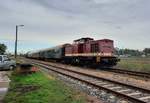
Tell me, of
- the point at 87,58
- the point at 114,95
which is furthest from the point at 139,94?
the point at 87,58

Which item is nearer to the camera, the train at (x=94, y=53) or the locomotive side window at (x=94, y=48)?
the train at (x=94, y=53)

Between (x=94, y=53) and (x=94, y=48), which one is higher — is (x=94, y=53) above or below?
below

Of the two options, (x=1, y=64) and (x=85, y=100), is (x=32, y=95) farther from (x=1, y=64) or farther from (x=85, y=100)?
(x=1, y=64)

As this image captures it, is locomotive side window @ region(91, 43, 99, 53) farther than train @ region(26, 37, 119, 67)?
Yes

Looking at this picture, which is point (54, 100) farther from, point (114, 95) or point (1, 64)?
point (1, 64)

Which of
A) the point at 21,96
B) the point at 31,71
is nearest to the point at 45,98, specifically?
the point at 21,96

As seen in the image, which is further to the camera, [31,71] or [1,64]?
[1,64]

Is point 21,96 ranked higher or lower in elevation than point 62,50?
lower

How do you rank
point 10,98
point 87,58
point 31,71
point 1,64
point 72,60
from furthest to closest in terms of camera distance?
point 72,60 < point 87,58 < point 1,64 < point 31,71 < point 10,98

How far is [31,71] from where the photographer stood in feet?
67.0

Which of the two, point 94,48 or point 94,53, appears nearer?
point 94,53

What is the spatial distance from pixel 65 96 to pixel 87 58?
2131cm

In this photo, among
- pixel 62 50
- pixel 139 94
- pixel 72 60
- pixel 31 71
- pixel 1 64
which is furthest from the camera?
pixel 62 50

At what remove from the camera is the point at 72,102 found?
9695 millimetres
